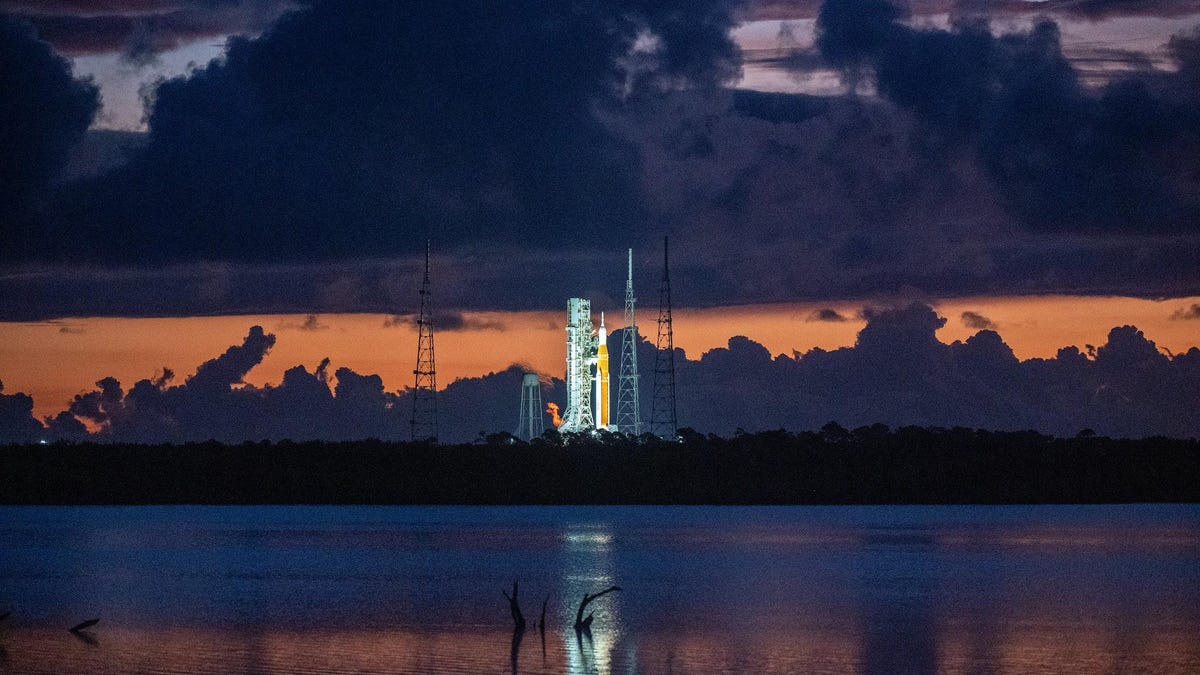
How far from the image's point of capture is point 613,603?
5828cm

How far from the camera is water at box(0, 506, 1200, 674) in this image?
138 ft

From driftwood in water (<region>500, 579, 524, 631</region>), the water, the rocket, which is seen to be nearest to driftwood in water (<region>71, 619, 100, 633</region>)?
the water

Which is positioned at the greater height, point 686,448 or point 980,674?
point 686,448

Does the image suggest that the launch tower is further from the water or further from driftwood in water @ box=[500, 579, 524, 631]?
driftwood in water @ box=[500, 579, 524, 631]

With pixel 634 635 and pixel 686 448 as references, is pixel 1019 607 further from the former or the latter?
pixel 686 448

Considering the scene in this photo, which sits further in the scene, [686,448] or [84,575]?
[686,448]

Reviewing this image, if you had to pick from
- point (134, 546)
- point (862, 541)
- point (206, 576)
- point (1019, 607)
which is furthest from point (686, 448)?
point (1019, 607)

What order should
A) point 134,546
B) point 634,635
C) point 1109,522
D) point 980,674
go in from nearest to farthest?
point 980,674
point 634,635
point 134,546
point 1109,522

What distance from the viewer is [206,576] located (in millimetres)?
74750

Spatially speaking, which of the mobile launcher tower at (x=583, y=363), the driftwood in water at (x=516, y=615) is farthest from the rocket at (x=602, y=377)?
the driftwood in water at (x=516, y=615)

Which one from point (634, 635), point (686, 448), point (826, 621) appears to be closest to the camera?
point (634, 635)

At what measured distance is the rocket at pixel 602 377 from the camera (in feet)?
444

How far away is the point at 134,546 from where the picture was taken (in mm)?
104562

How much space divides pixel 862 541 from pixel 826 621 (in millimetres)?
60941
